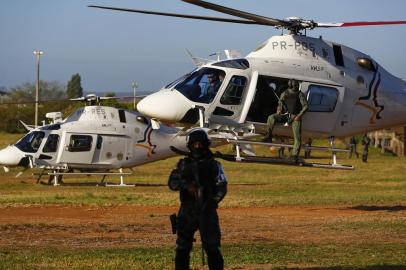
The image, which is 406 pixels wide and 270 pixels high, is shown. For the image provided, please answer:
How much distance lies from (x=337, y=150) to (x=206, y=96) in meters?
3.27

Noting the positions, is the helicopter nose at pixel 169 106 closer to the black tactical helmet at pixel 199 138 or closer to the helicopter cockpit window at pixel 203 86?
the helicopter cockpit window at pixel 203 86

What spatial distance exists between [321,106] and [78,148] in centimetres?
1151

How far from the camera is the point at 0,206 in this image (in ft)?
73.3

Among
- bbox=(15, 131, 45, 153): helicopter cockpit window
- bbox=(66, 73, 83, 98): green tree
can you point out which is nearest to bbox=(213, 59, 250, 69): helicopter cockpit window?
bbox=(15, 131, 45, 153): helicopter cockpit window

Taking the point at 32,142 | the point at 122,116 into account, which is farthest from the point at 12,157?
the point at 122,116

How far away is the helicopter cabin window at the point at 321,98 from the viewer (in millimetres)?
21422

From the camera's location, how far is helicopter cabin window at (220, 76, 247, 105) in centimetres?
2072

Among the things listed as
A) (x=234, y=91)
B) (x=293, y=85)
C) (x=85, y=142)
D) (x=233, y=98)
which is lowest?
(x=85, y=142)

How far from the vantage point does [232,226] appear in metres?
18.2

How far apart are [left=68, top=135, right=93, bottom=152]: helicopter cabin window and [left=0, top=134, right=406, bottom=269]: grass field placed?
1303 millimetres

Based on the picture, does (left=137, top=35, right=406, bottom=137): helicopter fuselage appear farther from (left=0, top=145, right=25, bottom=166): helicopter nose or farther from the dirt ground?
(left=0, top=145, right=25, bottom=166): helicopter nose

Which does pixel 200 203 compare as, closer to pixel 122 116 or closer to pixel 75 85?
pixel 122 116

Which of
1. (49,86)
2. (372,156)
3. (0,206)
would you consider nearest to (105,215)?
(0,206)

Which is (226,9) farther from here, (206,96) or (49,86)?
(49,86)
